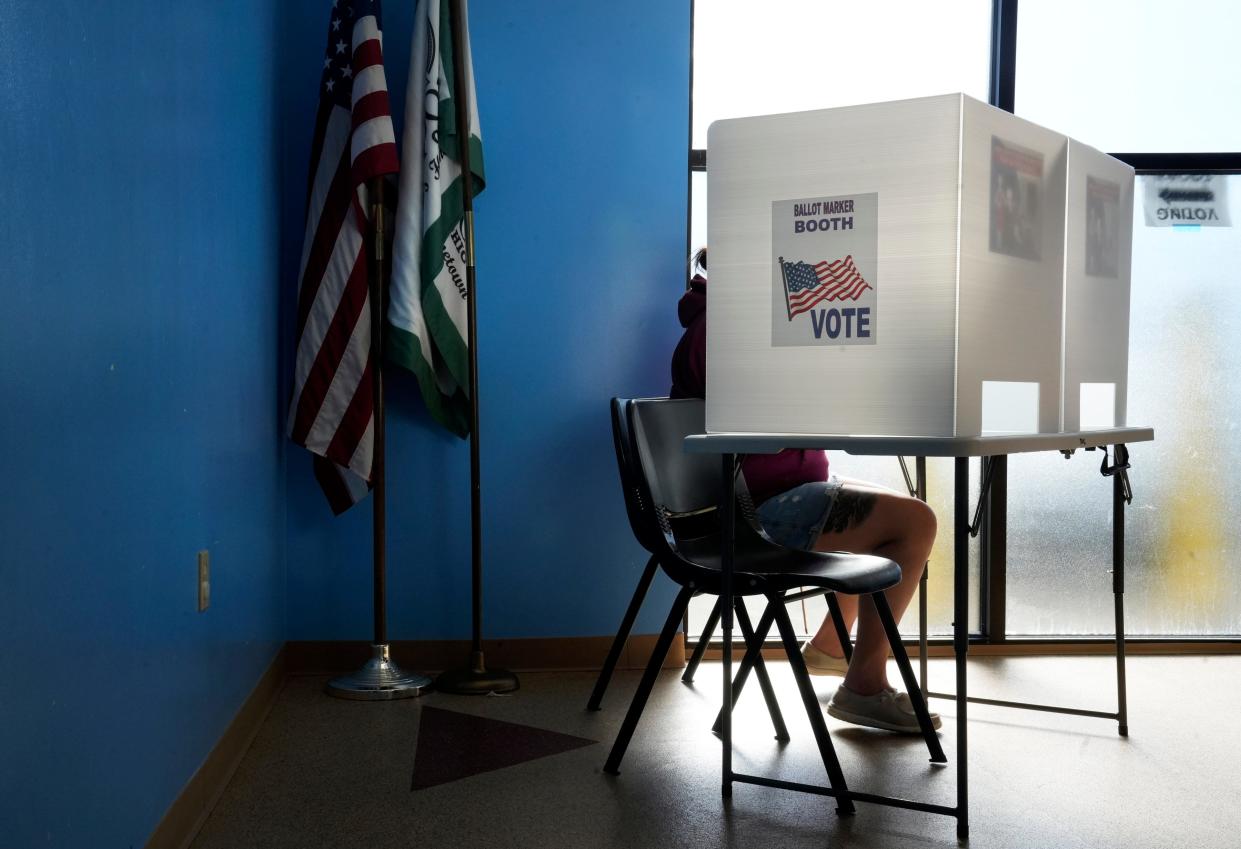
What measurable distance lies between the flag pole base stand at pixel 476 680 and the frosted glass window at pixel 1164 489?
160 cm

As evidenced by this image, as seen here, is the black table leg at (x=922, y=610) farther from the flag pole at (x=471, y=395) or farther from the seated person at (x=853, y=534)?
the flag pole at (x=471, y=395)

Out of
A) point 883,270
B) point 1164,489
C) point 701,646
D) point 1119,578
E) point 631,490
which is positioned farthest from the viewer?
point 1164,489

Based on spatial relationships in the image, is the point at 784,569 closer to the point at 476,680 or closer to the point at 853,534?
the point at 853,534

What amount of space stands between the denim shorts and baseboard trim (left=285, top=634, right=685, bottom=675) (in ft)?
2.34

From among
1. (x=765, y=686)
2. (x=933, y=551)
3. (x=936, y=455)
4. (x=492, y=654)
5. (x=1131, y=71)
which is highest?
(x=1131, y=71)

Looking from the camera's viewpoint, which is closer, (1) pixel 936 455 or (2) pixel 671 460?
(1) pixel 936 455

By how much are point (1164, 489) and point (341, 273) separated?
2.57 metres

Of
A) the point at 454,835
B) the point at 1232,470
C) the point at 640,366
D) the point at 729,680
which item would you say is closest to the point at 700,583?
the point at 729,680

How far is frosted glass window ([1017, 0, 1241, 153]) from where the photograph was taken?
349 cm

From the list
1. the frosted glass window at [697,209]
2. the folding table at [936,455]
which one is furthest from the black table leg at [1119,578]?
the frosted glass window at [697,209]

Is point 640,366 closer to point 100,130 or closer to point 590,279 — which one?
point 590,279

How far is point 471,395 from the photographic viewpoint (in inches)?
120

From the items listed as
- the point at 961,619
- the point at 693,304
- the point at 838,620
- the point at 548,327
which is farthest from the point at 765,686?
the point at 548,327

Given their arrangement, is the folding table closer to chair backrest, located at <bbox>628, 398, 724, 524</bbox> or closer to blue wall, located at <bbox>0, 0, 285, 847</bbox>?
chair backrest, located at <bbox>628, 398, 724, 524</bbox>
